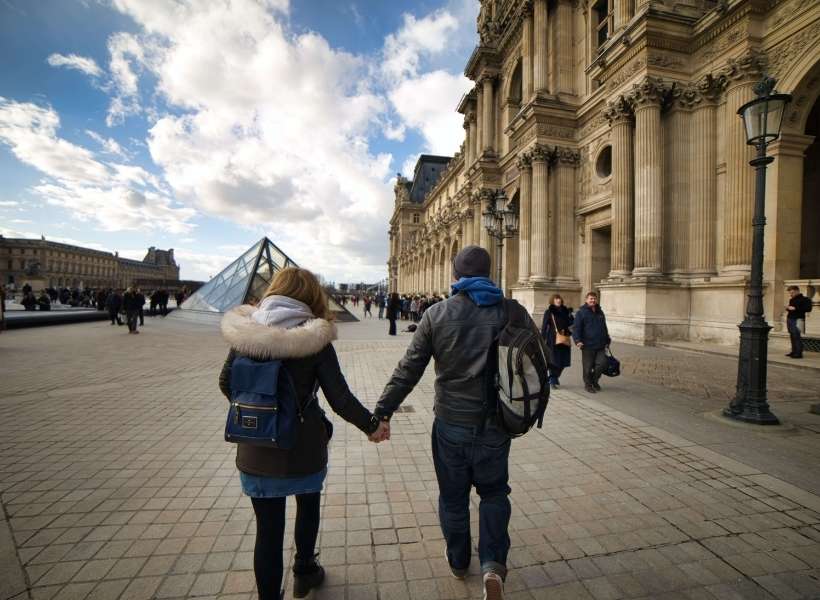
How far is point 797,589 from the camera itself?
2164 mm

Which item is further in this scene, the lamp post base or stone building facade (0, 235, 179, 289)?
stone building facade (0, 235, 179, 289)

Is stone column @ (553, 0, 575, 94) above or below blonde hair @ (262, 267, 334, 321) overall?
above

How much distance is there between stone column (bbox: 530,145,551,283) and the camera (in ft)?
58.7

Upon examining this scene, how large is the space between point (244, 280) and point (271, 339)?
22330 mm

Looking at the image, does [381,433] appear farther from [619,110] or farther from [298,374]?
[619,110]

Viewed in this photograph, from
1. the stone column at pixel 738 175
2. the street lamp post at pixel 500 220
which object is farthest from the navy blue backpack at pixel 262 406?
the stone column at pixel 738 175

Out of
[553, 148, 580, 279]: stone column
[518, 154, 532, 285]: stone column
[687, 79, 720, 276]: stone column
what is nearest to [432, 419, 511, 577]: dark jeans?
[687, 79, 720, 276]: stone column

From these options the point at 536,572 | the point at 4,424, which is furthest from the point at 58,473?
the point at 536,572

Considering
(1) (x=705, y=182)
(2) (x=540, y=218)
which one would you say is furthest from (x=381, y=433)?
(2) (x=540, y=218)

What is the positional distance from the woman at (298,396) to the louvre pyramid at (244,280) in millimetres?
20412

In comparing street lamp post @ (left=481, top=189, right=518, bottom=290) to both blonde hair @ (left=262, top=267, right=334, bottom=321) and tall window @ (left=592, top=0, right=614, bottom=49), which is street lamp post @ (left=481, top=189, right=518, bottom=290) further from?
tall window @ (left=592, top=0, right=614, bottom=49)

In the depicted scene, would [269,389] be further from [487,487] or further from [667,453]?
[667,453]

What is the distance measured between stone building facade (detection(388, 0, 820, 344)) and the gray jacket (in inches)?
483

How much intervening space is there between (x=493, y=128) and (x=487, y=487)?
2771 cm
